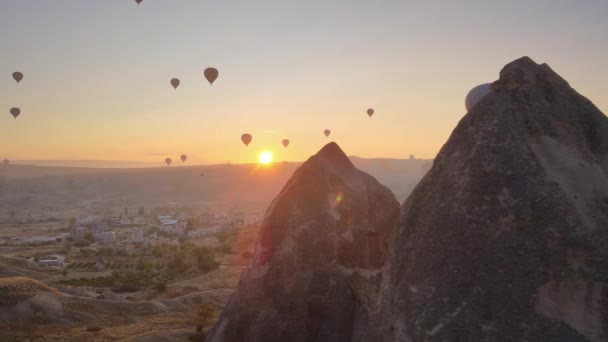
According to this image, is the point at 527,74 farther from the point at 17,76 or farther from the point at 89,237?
the point at 89,237

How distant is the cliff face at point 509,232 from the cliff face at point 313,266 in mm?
5794

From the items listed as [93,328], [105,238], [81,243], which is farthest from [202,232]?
[93,328]

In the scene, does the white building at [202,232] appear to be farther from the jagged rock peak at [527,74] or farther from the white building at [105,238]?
the jagged rock peak at [527,74]

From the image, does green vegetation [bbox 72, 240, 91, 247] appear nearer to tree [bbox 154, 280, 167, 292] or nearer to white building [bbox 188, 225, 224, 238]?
white building [bbox 188, 225, 224, 238]


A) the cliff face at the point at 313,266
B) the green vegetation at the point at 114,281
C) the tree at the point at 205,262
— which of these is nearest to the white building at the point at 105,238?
the tree at the point at 205,262

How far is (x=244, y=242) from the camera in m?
64.4

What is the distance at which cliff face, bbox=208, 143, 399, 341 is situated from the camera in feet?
38.3

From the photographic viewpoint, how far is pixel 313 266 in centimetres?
1195

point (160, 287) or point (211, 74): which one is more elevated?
point (211, 74)

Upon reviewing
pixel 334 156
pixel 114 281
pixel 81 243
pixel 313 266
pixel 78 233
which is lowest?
pixel 81 243

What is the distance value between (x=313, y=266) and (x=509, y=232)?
23.2ft

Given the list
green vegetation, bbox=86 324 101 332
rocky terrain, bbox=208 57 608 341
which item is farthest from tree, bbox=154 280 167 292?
rocky terrain, bbox=208 57 608 341

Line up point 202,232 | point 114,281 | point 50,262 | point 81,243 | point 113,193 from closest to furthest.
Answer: point 114,281
point 50,262
point 81,243
point 202,232
point 113,193

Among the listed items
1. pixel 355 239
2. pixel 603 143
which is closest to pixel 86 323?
pixel 355 239
